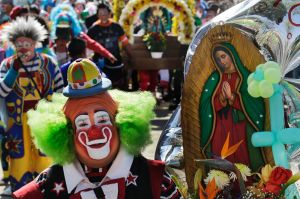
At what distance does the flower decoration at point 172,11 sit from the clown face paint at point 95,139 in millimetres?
7357

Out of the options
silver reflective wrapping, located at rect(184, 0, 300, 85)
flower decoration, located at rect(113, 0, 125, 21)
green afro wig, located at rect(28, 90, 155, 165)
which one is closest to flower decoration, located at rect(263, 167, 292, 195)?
silver reflective wrapping, located at rect(184, 0, 300, 85)

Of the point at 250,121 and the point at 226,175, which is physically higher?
the point at 250,121

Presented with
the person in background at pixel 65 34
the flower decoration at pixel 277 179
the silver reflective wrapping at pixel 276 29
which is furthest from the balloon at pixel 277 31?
the person in background at pixel 65 34

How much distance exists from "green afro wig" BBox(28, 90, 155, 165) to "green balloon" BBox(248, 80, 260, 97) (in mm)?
633

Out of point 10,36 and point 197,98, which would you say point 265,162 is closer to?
point 197,98

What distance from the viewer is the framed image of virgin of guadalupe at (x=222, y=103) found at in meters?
4.61

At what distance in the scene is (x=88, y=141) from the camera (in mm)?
3914

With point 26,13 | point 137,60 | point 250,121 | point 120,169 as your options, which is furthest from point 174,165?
point 137,60

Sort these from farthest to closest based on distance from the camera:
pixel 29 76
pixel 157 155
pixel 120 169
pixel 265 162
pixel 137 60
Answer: pixel 137 60
pixel 29 76
pixel 157 155
pixel 265 162
pixel 120 169

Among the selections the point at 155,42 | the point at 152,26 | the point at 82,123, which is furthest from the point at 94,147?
the point at 152,26

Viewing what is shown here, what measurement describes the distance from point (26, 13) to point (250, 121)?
15.5 feet

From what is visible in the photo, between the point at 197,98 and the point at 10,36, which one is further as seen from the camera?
the point at 10,36

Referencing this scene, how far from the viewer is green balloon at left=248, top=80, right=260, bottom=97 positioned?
439cm

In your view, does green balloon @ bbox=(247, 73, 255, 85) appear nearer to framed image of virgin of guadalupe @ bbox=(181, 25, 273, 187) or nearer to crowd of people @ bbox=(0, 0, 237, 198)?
framed image of virgin of guadalupe @ bbox=(181, 25, 273, 187)
